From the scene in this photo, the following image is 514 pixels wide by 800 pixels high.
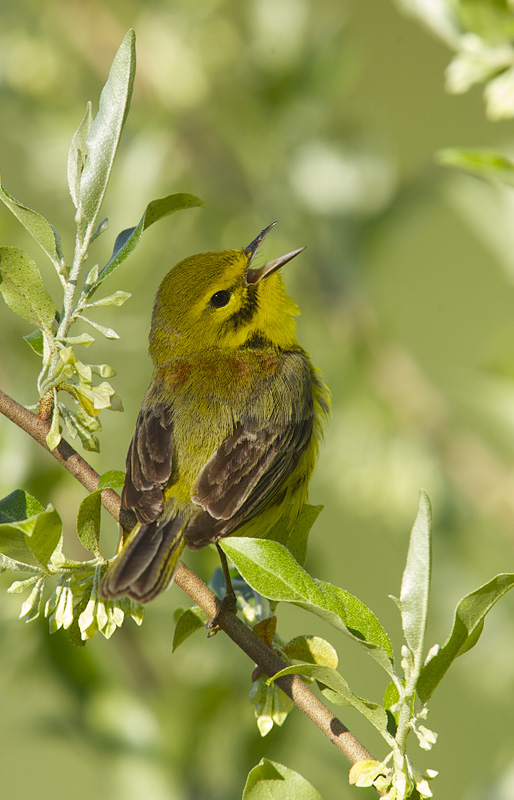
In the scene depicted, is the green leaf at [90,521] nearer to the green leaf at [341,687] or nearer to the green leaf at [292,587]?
the green leaf at [292,587]

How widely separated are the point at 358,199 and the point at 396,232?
0.62 feet

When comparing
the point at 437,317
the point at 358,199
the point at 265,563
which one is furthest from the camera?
the point at 437,317

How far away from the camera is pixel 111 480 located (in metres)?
1.66

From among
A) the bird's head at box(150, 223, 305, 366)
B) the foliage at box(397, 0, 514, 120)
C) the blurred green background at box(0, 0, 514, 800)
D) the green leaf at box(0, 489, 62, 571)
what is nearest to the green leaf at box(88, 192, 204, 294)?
the green leaf at box(0, 489, 62, 571)

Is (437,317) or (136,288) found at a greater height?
(136,288)

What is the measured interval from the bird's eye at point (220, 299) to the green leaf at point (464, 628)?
183 cm

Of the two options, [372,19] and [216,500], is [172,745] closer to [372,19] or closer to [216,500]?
[216,500]

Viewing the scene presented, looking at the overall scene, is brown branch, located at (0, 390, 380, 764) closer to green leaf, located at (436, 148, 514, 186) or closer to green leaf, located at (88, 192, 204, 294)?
green leaf, located at (88, 192, 204, 294)

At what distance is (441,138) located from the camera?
318 inches

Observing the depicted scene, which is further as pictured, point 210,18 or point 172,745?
point 210,18

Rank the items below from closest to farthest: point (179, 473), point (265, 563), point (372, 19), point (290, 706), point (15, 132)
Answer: point (265, 563), point (290, 706), point (179, 473), point (15, 132), point (372, 19)

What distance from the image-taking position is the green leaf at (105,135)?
1474mm

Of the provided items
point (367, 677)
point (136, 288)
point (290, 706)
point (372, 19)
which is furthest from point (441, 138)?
point (290, 706)

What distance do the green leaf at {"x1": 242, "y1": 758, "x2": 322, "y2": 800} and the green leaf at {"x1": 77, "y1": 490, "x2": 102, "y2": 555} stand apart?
460 millimetres
